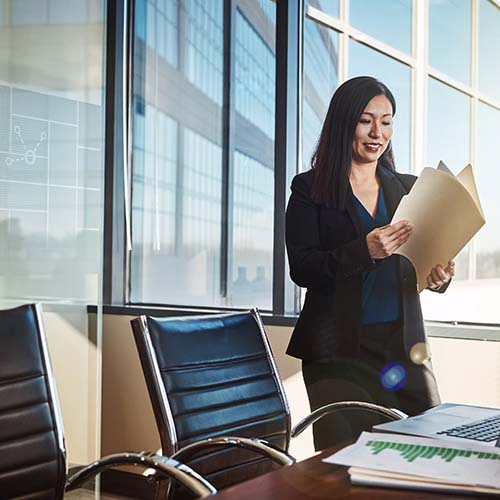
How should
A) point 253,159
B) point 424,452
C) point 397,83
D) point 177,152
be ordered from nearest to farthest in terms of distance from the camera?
point 424,452, point 397,83, point 253,159, point 177,152

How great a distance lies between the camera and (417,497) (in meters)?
1.27

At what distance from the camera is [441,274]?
339cm

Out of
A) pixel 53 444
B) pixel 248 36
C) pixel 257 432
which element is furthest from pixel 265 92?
pixel 53 444

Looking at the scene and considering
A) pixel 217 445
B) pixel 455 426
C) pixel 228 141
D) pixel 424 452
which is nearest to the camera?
pixel 424 452

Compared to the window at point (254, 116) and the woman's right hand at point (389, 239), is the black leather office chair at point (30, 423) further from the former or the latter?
the window at point (254, 116)

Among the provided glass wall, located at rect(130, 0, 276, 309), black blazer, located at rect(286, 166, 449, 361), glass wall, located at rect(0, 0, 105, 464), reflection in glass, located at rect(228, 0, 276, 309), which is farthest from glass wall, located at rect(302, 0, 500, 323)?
glass wall, located at rect(0, 0, 105, 464)

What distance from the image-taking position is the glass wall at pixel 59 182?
10.3 ft

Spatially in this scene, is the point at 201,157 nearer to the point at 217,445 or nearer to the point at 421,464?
the point at 217,445

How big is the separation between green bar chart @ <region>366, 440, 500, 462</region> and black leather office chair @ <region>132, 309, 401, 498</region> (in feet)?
1.21

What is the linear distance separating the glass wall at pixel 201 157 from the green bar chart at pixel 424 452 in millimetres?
2444

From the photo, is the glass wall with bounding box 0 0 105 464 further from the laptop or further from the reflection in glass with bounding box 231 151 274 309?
the laptop

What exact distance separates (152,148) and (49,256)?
120cm

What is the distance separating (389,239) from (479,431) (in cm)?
176

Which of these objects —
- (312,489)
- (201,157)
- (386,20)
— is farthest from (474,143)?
(312,489)
